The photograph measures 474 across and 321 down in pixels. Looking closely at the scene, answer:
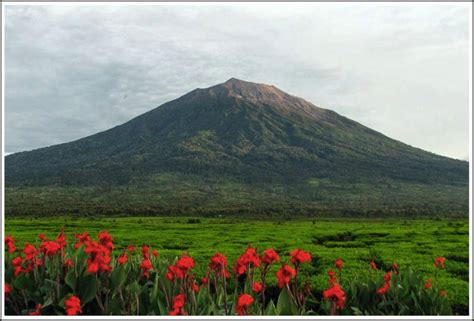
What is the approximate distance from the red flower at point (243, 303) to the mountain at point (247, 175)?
222 ft

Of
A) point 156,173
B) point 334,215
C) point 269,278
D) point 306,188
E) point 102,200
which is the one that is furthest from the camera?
point 156,173

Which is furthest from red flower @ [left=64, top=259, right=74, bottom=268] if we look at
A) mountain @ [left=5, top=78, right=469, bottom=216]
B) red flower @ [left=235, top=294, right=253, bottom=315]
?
mountain @ [left=5, top=78, right=469, bottom=216]

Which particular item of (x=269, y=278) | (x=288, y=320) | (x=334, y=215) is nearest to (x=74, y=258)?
(x=288, y=320)

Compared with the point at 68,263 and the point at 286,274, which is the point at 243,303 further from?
the point at 68,263

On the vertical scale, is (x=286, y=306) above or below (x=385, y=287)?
below

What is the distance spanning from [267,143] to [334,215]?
4313 inches

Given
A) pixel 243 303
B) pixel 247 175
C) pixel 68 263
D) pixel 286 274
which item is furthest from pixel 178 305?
pixel 247 175

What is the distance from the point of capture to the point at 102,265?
4.50m

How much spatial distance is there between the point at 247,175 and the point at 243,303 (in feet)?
452

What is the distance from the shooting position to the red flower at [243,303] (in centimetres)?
360

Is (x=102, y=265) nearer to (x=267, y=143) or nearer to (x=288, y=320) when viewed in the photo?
(x=288, y=320)

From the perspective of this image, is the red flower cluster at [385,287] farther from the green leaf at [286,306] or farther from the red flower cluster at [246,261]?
the red flower cluster at [246,261]

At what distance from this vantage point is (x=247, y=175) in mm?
141250

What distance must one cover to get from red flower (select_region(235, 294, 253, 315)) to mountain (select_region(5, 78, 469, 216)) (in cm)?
6754
